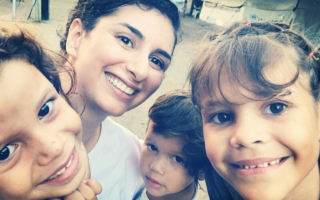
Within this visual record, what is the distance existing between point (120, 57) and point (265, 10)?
9903 mm

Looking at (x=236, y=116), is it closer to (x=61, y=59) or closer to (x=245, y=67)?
(x=245, y=67)

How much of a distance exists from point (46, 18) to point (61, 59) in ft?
20.7

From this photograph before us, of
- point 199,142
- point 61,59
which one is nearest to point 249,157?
point 199,142

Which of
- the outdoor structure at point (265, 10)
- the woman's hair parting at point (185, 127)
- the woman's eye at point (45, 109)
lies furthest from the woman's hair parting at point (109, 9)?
the outdoor structure at point (265, 10)

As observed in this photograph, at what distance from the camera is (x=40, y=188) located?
0.83 metres

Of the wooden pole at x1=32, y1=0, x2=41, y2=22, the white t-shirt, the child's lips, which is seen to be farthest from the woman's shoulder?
the wooden pole at x1=32, y1=0, x2=41, y2=22

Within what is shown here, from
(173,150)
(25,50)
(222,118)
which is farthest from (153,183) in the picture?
(25,50)

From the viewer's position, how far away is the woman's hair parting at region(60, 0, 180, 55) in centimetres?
142

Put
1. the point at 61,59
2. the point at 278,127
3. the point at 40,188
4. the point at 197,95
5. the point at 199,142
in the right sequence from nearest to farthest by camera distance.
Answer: the point at 40,188, the point at 278,127, the point at 197,95, the point at 61,59, the point at 199,142

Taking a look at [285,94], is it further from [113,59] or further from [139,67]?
[113,59]

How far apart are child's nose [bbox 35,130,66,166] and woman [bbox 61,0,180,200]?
1.68 ft

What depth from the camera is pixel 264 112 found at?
1062 mm

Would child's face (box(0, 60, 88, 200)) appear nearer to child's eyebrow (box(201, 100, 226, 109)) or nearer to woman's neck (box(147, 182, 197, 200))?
child's eyebrow (box(201, 100, 226, 109))

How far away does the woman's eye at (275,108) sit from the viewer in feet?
3.43
